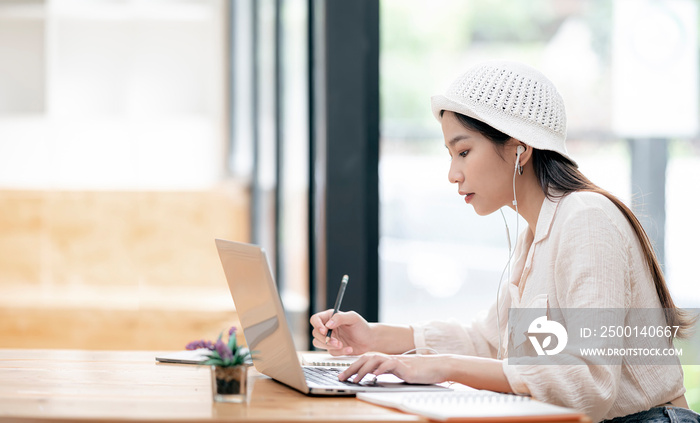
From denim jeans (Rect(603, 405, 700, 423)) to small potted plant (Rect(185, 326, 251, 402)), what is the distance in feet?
1.88

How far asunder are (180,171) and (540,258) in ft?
7.15

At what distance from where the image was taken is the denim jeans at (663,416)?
1.14 meters

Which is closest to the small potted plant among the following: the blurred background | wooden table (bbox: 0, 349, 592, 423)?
wooden table (bbox: 0, 349, 592, 423)

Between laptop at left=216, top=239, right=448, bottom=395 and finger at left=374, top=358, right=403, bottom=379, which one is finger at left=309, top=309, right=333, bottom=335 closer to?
laptop at left=216, top=239, right=448, bottom=395

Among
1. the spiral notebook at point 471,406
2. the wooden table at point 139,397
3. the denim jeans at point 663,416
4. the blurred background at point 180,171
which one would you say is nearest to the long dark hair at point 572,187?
the denim jeans at point 663,416

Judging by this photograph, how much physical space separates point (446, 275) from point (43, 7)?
1889mm

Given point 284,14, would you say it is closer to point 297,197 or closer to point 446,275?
point 297,197

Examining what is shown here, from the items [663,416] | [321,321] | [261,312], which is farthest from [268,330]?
[663,416]

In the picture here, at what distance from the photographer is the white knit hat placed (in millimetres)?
1249

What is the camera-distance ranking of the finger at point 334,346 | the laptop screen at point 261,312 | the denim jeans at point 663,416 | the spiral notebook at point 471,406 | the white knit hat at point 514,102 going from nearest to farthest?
the spiral notebook at point 471,406 → the laptop screen at point 261,312 → the denim jeans at point 663,416 → the white knit hat at point 514,102 → the finger at point 334,346

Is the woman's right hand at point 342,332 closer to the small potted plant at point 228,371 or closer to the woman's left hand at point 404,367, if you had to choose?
the woman's left hand at point 404,367

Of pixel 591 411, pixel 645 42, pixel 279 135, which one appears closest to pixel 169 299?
pixel 279 135

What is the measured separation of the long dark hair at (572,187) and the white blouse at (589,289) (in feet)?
0.06

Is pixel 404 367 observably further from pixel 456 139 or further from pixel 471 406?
pixel 456 139
